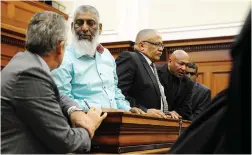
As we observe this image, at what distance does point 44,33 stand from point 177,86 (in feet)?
7.31

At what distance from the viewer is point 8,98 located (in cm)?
153

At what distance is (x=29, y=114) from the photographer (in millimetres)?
1512

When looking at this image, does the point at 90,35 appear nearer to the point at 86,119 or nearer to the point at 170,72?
the point at 86,119

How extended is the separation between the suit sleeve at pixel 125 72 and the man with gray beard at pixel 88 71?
9.9 inches

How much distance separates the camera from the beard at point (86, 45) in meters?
2.54

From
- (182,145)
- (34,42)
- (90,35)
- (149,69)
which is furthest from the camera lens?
(149,69)

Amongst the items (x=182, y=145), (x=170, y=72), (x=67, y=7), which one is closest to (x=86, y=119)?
(x=182, y=145)

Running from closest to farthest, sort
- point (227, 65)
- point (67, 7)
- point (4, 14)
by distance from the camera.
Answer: point (4, 14), point (227, 65), point (67, 7)

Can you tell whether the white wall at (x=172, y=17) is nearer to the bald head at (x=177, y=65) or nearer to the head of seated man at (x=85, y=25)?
the bald head at (x=177, y=65)

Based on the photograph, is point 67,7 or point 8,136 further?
point 67,7

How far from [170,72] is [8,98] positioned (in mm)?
2545

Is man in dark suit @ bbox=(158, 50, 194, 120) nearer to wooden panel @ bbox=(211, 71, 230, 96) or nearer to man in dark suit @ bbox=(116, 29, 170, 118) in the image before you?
man in dark suit @ bbox=(116, 29, 170, 118)

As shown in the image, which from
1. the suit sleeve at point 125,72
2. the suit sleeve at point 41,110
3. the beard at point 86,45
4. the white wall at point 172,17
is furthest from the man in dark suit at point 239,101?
the white wall at point 172,17

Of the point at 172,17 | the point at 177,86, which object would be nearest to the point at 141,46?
the point at 177,86
